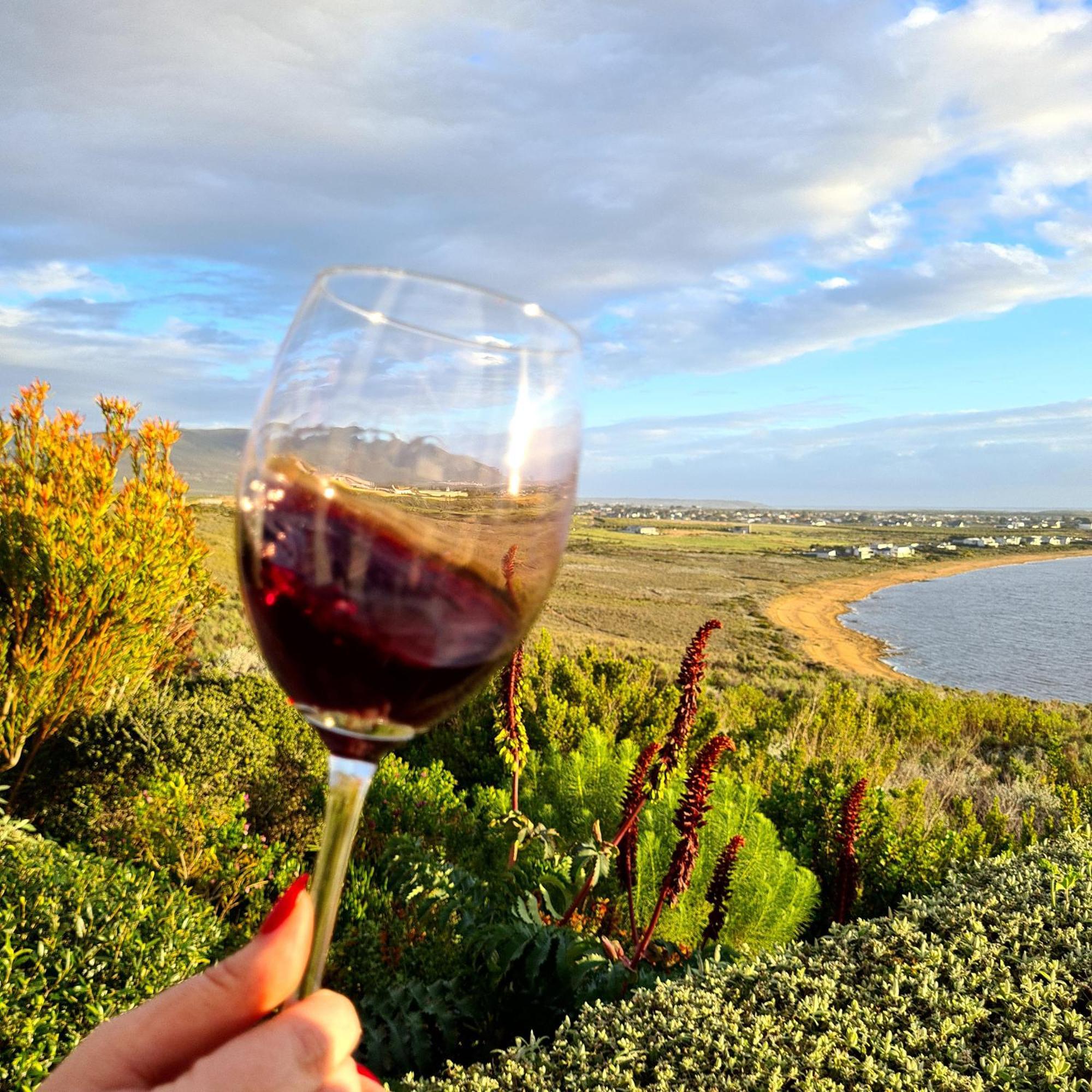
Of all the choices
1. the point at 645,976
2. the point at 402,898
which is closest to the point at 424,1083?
the point at 645,976

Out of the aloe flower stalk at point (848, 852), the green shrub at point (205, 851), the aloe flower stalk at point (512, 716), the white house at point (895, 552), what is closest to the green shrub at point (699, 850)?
the aloe flower stalk at point (848, 852)

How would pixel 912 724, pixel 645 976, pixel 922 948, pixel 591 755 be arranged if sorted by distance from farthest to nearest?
pixel 912 724 < pixel 591 755 < pixel 645 976 < pixel 922 948

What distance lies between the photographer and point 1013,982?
241 cm

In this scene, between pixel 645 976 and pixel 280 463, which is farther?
pixel 645 976

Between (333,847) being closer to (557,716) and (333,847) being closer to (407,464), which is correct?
(407,464)

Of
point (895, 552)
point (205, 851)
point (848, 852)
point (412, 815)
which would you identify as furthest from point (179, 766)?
point (895, 552)

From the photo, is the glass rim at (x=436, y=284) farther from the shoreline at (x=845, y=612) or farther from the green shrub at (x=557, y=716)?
the shoreline at (x=845, y=612)

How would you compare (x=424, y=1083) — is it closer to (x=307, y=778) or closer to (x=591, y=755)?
(x=591, y=755)

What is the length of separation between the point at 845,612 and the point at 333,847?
43391mm

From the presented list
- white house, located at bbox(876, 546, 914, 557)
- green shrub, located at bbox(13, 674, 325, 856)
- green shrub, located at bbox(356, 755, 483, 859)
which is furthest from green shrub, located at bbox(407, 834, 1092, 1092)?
white house, located at bbox(876, 546, 914, 557)

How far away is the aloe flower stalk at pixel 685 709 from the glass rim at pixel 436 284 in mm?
1810

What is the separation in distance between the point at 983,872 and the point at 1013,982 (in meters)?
0.94

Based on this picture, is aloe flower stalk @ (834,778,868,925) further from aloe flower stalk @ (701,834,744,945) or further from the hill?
the hill

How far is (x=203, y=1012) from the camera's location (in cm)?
83
